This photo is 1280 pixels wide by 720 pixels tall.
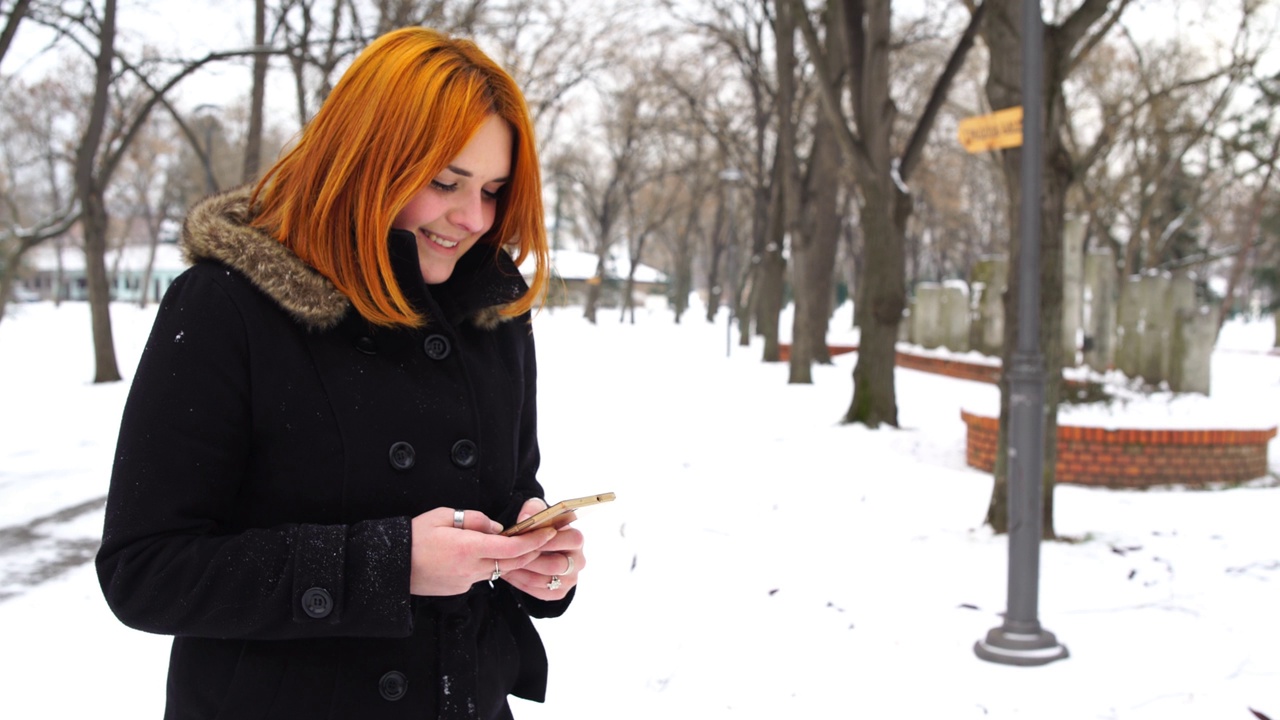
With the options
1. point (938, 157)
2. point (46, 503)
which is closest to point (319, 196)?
point (46, 503)

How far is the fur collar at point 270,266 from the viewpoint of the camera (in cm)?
153

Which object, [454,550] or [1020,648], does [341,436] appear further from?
[1020,648]

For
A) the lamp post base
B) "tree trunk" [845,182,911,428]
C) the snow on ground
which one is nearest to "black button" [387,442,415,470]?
the snow on ground

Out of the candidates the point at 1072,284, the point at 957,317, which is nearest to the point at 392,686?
the point at 1072,284

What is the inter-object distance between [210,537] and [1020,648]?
13.4ft

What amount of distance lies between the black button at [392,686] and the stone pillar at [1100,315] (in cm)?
1609

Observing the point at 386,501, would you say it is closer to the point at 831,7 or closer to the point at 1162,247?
the point at 831,7

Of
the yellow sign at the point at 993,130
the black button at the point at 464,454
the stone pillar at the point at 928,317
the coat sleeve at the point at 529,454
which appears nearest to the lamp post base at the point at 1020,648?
the yellow sign at the point at 993,130

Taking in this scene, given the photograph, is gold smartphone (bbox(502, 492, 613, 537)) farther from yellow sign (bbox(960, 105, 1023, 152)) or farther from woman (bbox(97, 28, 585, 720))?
yellow sign (bbox(960, 105, 1023, 152))

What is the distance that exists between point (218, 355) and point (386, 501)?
12.3 inches

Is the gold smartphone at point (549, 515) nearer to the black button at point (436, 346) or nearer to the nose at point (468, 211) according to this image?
the black button at point (436, 346)

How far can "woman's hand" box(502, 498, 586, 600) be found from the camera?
1.61 metres

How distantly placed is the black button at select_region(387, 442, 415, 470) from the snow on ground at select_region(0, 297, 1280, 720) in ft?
9.07

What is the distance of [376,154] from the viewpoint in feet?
5.11
